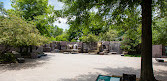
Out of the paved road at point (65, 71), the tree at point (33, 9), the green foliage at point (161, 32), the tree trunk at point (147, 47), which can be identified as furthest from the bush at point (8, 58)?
the green foliage at point (161, 32)

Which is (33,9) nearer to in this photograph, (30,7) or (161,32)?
(30,7)

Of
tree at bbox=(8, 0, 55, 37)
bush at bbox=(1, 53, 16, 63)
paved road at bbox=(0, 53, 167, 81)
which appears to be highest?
tree at bbox=(8, 0, 55, 37)

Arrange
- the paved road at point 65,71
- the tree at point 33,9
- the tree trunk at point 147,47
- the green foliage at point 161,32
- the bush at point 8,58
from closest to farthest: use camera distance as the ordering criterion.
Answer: the tree trunk at point 147,47 → the paved road at point 65,71 → the green foliage at point 161,32 → the bush at point 8,58 → the tree at point 33,9

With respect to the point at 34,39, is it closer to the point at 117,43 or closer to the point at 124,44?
the point at 124,44

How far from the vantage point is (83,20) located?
5984 millimetres

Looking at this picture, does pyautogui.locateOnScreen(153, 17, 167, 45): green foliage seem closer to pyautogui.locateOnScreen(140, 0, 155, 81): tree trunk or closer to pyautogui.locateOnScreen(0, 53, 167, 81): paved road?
pyautogui.locateOnScreen(0, 53, 167, 81): paved road

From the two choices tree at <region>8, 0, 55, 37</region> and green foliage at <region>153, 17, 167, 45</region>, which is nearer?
green foliage at <region>153, 17, 167, 45</region>

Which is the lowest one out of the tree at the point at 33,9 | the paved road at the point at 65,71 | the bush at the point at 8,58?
the paved road at the point at 65,71

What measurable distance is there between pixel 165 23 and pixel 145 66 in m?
5.73

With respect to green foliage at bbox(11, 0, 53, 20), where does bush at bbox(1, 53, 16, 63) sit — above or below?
below

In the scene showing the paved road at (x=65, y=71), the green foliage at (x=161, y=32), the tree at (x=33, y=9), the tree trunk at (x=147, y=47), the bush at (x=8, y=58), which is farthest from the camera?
the tree at (x=33, y=9)

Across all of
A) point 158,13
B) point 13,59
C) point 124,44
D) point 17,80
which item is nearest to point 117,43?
point 124,44

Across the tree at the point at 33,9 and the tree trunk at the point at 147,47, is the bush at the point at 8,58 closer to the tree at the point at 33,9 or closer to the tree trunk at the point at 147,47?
the tree at the point at 33,9

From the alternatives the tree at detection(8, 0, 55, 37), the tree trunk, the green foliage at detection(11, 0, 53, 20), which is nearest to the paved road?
the tree trunk
